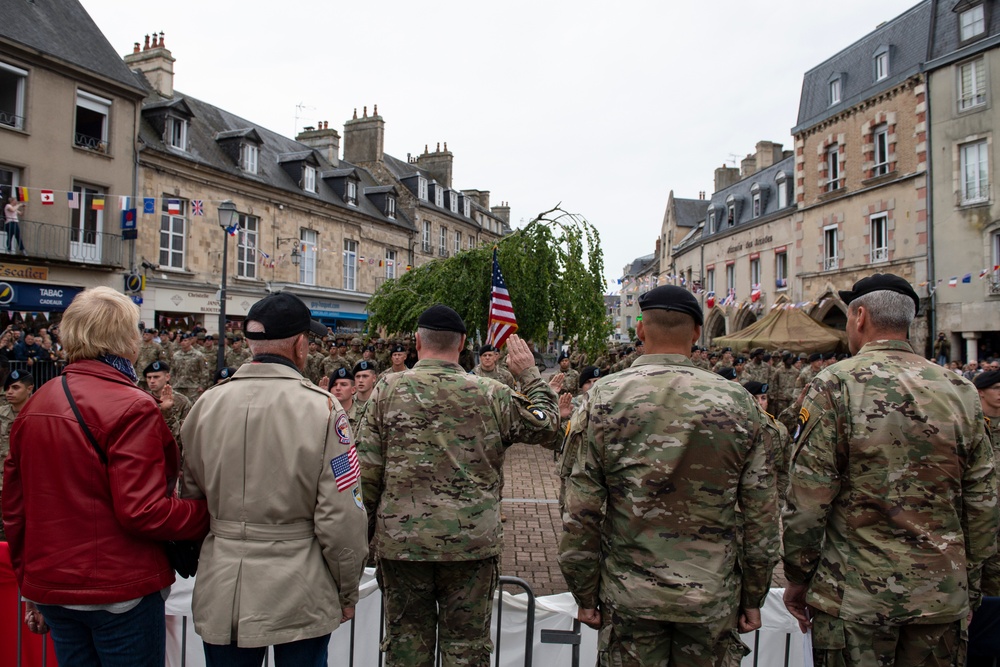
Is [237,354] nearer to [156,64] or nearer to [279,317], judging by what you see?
[156,64]

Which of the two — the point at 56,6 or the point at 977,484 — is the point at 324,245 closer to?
the point at 56,6

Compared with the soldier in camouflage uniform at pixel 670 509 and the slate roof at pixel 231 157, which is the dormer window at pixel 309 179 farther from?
the soldier in camouflage uniform at pixel 670 509

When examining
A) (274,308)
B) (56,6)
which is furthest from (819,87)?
(274,308)

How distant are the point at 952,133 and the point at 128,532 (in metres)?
23.6

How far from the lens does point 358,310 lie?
30.7 meters

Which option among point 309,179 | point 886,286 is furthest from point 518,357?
point 309,179

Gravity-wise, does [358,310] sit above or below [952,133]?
below

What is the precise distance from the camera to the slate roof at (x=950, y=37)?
734 inches

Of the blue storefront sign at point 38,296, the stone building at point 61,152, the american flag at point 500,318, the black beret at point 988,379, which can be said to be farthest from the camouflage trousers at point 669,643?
the blue storefront sign at point 38,296

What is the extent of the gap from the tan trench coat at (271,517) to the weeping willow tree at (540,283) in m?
10.4

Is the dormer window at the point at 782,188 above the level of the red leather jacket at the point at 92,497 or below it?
above

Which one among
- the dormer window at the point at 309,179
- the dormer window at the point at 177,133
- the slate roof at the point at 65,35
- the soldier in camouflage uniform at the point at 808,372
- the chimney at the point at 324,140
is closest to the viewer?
the soldier in camouflage uniform at the point at 808,372

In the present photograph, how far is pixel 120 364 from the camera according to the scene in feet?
7.86

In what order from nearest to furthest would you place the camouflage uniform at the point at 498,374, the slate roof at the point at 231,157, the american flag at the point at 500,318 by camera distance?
the american flag at the point at 500,318 < the camouflage uniform at the point at 498,374 < the slate roof at the point at 231,157
